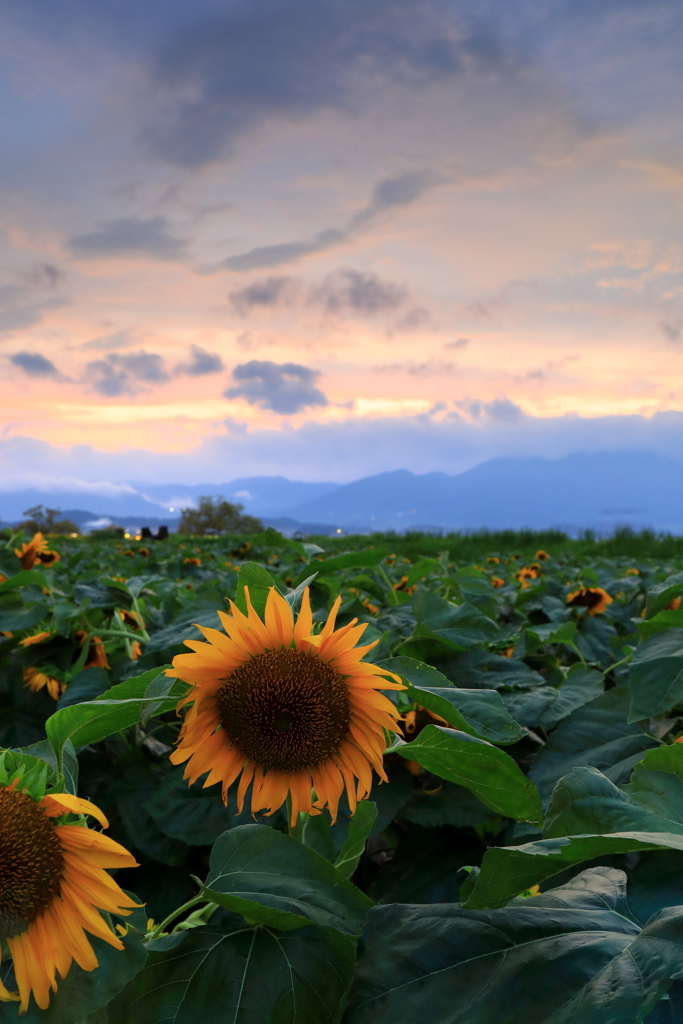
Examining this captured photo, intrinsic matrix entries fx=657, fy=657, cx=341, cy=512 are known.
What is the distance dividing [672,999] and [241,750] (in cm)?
61

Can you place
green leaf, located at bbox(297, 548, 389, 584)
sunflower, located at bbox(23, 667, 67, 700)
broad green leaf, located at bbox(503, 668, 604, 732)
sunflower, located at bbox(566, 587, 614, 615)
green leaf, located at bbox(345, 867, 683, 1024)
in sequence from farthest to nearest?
sunflower, located at bbox(566, 587, 614, 615), sunflower, located at bbox(23, 667, 67, 700), broad green leaf, located at bbox(503, 668, 604, 732), green leaf, located at bbox(297, 548, 389, 584), green leaf, located at bbox(345, 867, 683, 1024)

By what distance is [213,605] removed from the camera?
1785mm

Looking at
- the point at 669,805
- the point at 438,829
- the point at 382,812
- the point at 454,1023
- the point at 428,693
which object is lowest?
the point at 438,829

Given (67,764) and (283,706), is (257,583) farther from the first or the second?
(67,764)

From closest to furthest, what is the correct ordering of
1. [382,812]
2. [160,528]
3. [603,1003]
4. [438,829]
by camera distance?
1. [603,1003]
2. [382,812]
3. [438,829]
4. [160,528]

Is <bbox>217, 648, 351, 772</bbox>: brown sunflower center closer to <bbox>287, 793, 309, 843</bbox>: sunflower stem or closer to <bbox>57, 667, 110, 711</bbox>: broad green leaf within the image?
<bbox>287, 793, 309, 843</bbox>: sunflower stem

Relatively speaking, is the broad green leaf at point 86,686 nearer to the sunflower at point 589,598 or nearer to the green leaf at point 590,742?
the green leaf at point 590,742

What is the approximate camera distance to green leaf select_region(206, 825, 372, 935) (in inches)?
32.6

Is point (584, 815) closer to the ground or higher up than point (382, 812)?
higher up

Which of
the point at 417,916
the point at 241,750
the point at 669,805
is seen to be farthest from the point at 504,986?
the point at 241,750

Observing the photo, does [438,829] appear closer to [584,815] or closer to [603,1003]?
[584,815]

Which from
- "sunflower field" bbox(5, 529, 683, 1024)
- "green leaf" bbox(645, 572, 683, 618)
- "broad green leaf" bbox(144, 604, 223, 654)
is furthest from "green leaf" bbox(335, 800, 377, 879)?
"green leaf" bbox(645, 572, 683, 618)

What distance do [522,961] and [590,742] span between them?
1.04 m

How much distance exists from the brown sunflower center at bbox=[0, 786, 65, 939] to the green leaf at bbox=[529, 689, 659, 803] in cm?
112
